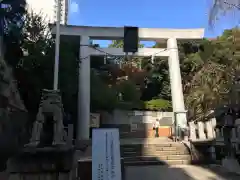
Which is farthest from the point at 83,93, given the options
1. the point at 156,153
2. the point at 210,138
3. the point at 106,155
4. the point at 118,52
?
the point at 106,155

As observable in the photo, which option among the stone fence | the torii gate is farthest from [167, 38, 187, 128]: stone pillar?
the stone fence

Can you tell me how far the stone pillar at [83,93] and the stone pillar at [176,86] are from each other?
16.9 feet

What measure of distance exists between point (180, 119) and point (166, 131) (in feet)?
15.7

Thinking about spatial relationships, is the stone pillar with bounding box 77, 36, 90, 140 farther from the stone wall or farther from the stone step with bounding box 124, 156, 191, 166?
the stone step with bounding box 124, 156, 191, 166

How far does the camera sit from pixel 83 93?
1683cm

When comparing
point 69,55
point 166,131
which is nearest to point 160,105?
point 166,131

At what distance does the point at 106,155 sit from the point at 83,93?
41.0ft

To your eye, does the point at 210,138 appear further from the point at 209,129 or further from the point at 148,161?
the point at 148,161

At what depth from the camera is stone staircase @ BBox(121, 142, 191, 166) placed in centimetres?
1184

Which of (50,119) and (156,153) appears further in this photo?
A: (156,153)

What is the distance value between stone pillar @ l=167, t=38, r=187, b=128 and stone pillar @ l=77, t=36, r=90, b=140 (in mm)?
5161

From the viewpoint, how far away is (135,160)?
12086mm

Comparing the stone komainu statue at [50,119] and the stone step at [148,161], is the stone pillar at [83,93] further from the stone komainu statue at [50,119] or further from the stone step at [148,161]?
the stone komainu statue at [50,119]

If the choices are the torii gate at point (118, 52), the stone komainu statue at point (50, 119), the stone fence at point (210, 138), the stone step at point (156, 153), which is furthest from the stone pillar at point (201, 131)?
the stone komainu statue at point (50, 119)
